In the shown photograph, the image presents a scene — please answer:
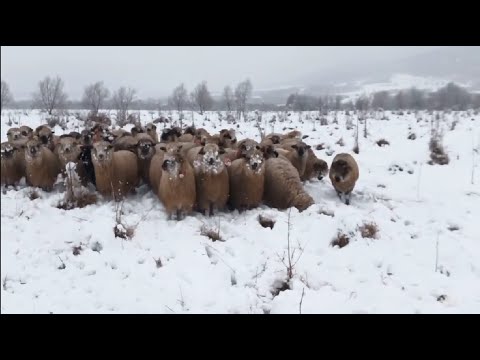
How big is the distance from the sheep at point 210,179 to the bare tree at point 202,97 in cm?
2564

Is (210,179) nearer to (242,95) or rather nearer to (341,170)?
(341,170)

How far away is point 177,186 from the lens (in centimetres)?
838

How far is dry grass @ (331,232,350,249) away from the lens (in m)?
7.69

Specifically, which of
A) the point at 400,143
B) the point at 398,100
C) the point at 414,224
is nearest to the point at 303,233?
the point at 414,224

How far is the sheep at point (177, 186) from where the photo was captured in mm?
8344

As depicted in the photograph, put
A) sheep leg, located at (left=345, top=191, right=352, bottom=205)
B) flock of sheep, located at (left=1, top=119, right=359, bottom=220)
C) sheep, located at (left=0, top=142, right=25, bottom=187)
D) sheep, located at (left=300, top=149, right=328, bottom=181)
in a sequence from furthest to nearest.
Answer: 1. sheep, located at (left=300, top=149, right=328, bottom=181)
2. sheep leg, located at (left=345, top=191, right=352, bottom=205)
3. flock of sheep, located at (left=1, top=119, right=359, bottom=220)
4. sheep, located at (left=0, top=142, right=25, bottom=187)

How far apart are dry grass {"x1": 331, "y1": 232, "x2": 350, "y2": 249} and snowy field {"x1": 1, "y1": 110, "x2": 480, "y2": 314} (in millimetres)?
98

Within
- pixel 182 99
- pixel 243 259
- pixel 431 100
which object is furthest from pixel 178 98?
pixel 243 259

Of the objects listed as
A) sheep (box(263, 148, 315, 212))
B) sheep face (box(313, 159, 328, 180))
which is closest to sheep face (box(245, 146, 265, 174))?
sheep (box(263, 148, 315, 212))

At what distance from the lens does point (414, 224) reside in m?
8.77

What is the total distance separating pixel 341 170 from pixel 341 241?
3095 millimetres

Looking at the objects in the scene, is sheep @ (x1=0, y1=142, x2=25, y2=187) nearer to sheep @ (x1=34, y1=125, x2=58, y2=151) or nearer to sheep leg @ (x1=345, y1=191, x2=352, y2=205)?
sheep @ (x1=34, y1=125, x2=58, y2=151)
